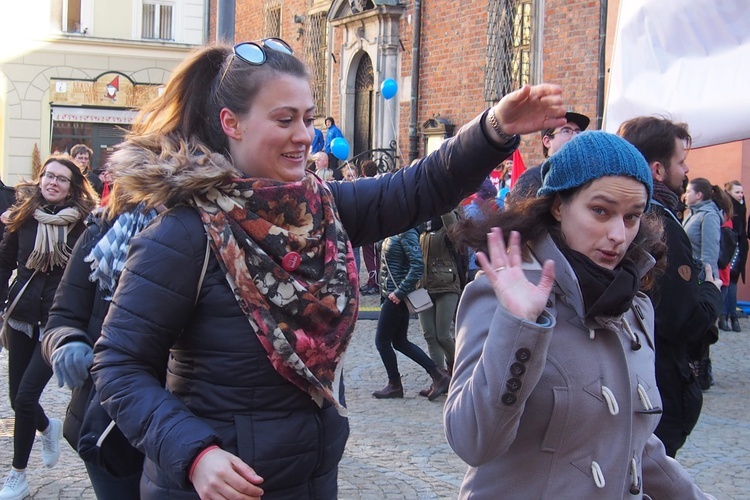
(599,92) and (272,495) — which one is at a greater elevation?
(599,92)

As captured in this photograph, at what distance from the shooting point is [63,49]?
27.4m

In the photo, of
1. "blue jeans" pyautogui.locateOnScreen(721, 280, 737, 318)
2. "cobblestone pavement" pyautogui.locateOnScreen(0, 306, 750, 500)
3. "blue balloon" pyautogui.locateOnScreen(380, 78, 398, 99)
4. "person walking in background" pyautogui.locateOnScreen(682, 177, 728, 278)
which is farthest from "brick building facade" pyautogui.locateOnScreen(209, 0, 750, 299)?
"cobblestone pavement" pyautogui.locateOnScreen(0, 306, 750, 500)

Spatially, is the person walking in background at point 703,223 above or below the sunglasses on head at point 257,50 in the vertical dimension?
below

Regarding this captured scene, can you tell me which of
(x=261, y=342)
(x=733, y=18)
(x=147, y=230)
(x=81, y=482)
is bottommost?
(x=81, y=482)

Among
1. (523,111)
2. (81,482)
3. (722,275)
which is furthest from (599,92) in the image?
(523,111)

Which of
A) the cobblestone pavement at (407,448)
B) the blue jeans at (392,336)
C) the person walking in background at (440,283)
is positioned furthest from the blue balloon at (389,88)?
the blue jeans at (392,336)

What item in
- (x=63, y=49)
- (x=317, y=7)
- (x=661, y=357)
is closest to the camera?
(x=661, y=357)

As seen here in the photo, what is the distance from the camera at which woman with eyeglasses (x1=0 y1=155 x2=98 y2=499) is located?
538 cm

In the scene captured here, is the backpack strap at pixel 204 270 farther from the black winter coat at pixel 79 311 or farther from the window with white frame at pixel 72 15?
the window with white frame at pixel 72 15

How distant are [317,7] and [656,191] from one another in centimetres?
2059

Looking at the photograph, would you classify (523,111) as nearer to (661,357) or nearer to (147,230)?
(147,230)

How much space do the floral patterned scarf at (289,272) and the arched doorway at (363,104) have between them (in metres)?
18.7

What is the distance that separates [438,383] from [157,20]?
911 inches

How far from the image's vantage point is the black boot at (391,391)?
808 centimetres
